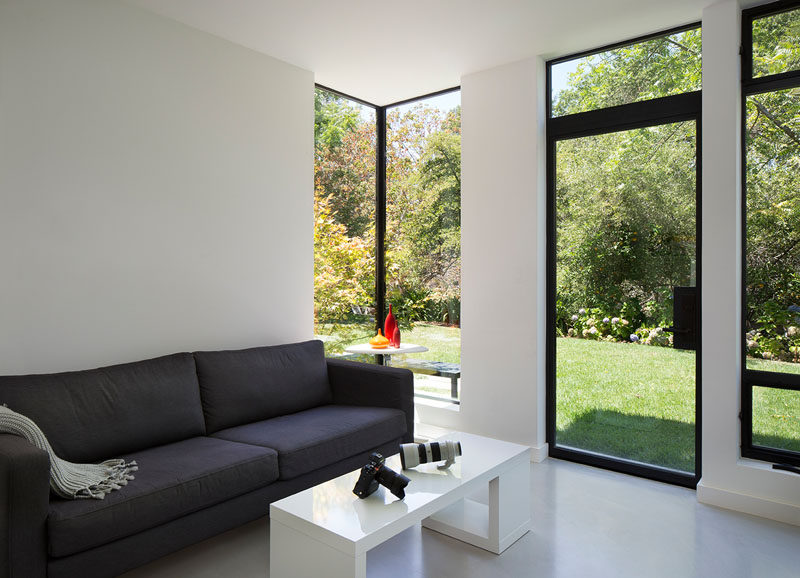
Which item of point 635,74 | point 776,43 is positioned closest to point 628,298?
point 635,74

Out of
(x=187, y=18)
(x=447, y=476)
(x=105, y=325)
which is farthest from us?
(x=187, y=18)

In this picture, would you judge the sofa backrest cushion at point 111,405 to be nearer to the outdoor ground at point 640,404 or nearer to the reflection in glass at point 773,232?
the outdoor ground at point 640,404

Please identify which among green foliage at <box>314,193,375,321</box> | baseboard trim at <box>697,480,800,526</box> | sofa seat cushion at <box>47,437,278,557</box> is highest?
green foliage at <box>314,193,375,321</box>

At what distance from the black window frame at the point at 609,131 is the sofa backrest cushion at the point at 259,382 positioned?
1693 mm

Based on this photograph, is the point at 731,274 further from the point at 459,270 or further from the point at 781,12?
the point at 459,270

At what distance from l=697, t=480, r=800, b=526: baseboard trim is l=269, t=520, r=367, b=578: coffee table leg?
2.27 metres

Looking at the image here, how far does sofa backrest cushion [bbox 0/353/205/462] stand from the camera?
242 cm

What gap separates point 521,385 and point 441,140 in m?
2.18

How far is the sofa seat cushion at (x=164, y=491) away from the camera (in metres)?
1.96

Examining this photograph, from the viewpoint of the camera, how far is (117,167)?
3094 millimetres

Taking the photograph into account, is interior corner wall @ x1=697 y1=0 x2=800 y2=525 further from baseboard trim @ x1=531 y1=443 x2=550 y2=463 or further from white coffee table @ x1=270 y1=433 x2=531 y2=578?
white coffee table @ x1=270 y1=433 x2=531 y2=578

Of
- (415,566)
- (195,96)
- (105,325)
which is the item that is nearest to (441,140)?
(195,96)

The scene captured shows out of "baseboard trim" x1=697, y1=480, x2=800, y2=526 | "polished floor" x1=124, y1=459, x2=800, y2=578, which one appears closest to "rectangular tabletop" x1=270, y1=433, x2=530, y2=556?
"polished floor" x1=124, y1=459, x2=800, y2=578

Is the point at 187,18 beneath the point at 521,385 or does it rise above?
above
